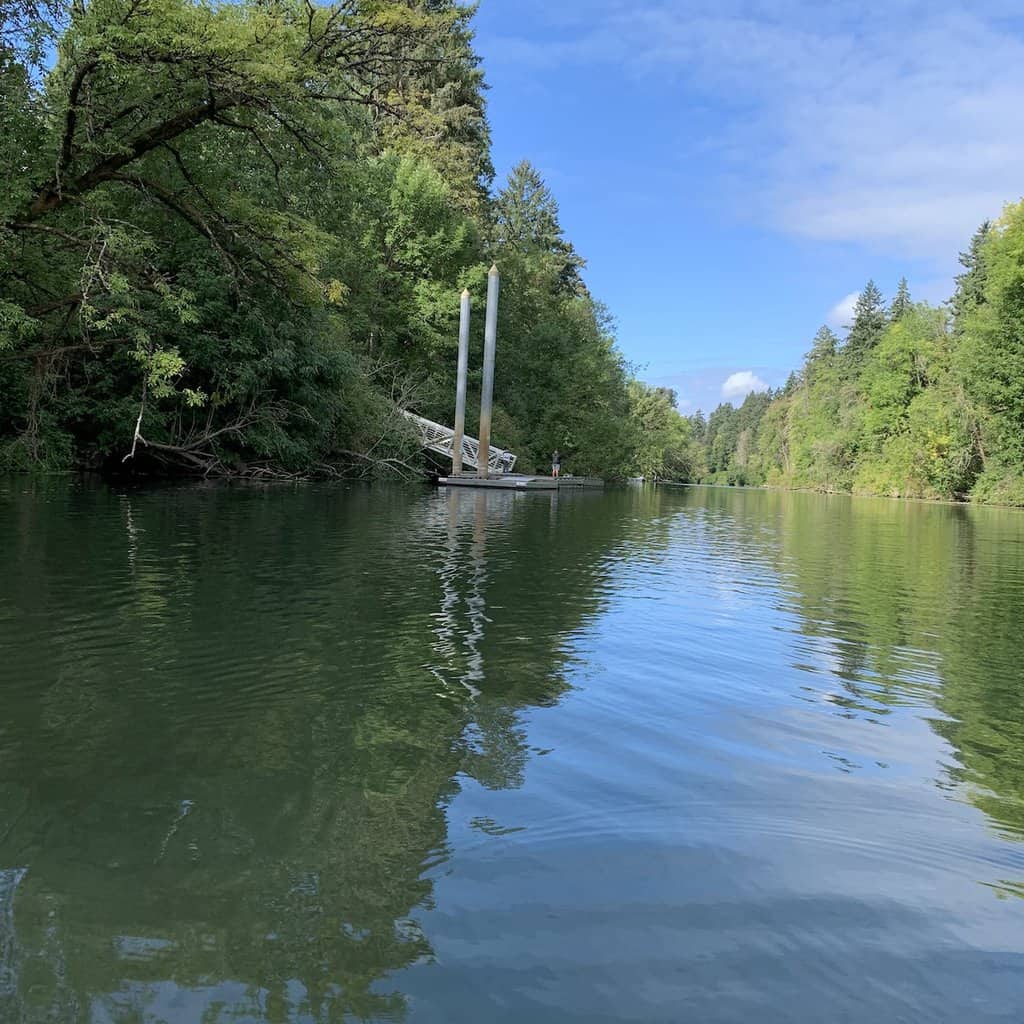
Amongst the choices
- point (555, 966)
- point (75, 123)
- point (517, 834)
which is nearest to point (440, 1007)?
point (555, 966)

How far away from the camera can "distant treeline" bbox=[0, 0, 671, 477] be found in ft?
47.0

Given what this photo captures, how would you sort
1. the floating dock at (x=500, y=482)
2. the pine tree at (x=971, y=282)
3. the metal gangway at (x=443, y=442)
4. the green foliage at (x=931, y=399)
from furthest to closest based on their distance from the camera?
Answer: the pine tree at (x=971, y=282) < the green foliage at (x=931, y=399) < the metal gangway at (x=443, y=442) < the floating dock at (x=500, y=482)

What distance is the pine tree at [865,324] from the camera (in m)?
86.7

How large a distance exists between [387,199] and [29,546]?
→ 32644 mm

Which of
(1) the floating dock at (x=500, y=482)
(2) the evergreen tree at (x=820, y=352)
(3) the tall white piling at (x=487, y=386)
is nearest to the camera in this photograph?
(1) the floating dock at (x=500, y=482)

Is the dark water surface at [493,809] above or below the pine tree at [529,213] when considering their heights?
below

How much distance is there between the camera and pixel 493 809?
3.30 metres

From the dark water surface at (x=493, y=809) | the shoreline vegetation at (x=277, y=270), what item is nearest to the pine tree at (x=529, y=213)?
the shoreline vegetation at (x=277, y=270)

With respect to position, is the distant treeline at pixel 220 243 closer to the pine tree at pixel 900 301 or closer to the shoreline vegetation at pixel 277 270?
the shoreline vegetation at pixel 277 270

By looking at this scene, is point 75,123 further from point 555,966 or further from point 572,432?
point 572,432

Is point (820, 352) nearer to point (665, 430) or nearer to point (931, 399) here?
point (665, 430)

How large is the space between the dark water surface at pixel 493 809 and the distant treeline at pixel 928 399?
45087 mm

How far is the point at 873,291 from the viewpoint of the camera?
8956 centimetres

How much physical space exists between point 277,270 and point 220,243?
137 centimetres
